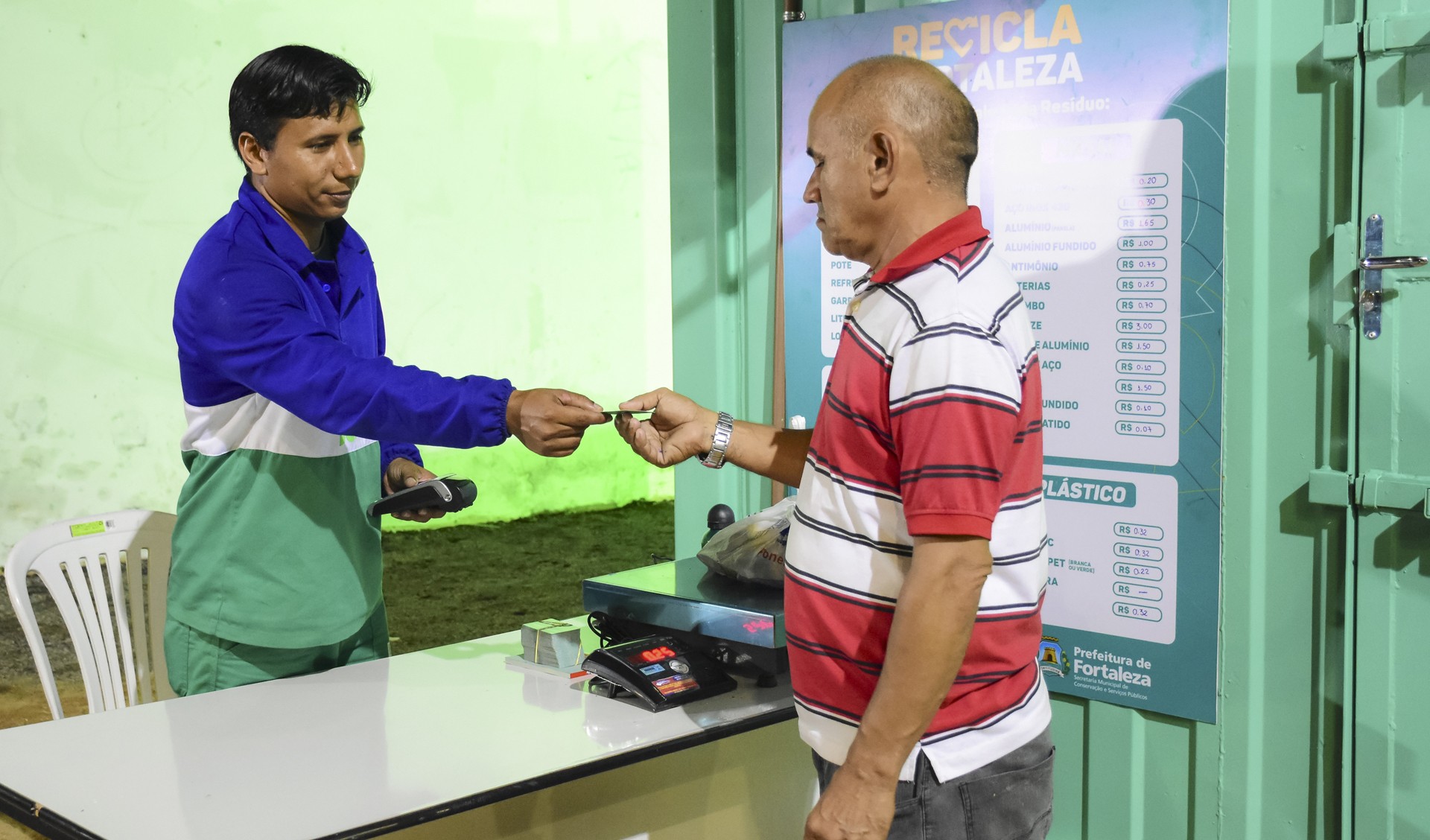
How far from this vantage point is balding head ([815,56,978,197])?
1.58 m

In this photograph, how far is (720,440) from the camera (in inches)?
84.1

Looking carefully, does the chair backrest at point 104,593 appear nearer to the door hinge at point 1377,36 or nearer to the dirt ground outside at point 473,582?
the dirt ground outside at point 473,582

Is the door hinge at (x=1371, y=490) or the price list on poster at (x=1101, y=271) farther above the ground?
the price list on poster at (x=1101, y=271)

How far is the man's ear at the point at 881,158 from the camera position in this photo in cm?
158

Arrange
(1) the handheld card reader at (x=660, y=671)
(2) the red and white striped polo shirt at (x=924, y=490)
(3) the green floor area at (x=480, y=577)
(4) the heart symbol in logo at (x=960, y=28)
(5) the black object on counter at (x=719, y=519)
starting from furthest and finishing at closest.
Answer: (3) the green floor area at (x=480, y=577)
(4) the heart symbol in logo at (x=960, y=28)
(5) the black object on counter at (x=719, y=519)
(1) the handheld card reader at (x=660, y=671)
(2) the red and white striped polo shirt at (x=924, y=490)

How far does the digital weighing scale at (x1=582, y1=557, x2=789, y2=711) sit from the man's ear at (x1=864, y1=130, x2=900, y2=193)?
814mm

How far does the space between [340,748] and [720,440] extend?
32.0 inches

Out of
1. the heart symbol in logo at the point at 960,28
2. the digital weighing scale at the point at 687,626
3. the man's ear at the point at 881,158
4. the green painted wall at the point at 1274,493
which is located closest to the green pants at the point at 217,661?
the digital weighing scale at the point at 687,626

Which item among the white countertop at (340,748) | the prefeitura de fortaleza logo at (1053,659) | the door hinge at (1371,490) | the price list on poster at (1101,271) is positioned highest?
the price list on poster at (1101,271)

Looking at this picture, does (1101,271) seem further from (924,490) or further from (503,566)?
(503,566)

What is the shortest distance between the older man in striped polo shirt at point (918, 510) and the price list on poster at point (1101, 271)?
100 centimetres

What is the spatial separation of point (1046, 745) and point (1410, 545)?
3.42ft

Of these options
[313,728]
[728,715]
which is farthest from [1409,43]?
[313,728]

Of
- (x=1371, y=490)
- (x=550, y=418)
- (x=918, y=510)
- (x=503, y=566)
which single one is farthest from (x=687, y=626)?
(x=503, y=566)
